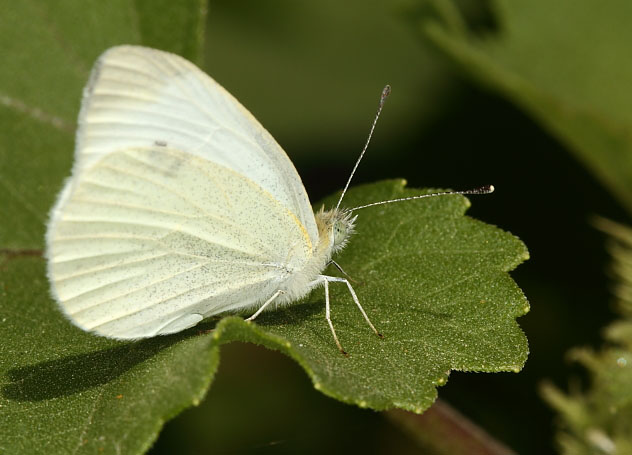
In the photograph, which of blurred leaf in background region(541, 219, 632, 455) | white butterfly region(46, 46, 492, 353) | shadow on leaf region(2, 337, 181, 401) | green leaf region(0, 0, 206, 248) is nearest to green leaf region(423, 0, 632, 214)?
blurred leaf in background region(541, 219, 632, 455)

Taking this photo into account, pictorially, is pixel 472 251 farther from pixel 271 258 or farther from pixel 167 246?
pixel 167 246

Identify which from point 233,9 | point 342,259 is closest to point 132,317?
point 342,259

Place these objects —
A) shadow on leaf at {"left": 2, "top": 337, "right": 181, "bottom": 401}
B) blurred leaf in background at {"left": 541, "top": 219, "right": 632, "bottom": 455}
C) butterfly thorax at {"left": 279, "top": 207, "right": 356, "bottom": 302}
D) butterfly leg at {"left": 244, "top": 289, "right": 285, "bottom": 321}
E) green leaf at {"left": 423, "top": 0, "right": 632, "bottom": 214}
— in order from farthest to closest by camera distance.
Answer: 1. green leaf at {"left": 423, "top": 0, "right": 632, "bottom": 214}
2. butterfly thorax at {"left": 279, "top": 207, "right": 356, "bottom": 302}
3. butterfly leg at {"left": 244, "top": 289, "right": 285, "bottom": 321}
4. blurred leaf in background at {"left": 541, "top": 219, "right": 632, "bottom": 455}
5. shadow on leaf at {"left": 2, "top": 337, "right": 181, "bottom": 401}

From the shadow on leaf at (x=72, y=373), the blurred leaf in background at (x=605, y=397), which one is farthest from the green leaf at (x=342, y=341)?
the blurred leaf in background at (x=605, y=397)

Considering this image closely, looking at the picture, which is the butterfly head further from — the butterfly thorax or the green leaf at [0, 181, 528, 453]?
the green leaf at [0, 181, 528, 453]

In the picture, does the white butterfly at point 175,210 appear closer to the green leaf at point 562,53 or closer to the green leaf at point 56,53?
the green leaf at point 56,53
